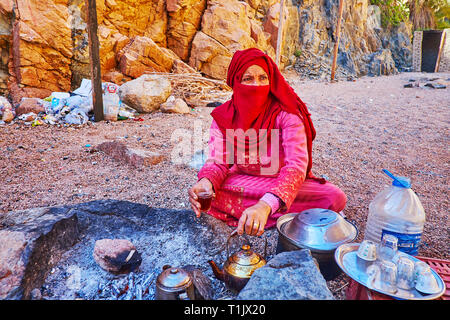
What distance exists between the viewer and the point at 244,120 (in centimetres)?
226

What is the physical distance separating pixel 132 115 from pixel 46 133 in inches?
70.7

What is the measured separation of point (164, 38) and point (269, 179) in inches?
400

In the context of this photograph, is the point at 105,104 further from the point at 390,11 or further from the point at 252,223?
the point at 390,11

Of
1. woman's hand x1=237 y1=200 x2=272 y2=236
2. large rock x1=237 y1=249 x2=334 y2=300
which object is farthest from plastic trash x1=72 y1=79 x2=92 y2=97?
large rock x1=237 y1=249 x2=334 y2=300

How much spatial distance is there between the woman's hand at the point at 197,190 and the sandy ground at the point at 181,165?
801 millimetres

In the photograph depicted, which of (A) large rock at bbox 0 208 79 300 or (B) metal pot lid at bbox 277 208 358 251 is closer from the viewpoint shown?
(A) large rock at bbox 0 208 79 300

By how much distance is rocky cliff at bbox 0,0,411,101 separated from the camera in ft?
23.7

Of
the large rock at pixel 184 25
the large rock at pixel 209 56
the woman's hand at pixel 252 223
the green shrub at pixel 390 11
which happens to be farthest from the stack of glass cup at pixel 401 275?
the green shrub at pixel 390 11

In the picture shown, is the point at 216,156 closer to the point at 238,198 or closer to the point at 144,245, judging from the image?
the point at 238,198

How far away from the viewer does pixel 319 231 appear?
161 cm

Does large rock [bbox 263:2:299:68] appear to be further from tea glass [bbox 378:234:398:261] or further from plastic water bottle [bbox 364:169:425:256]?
tea glass [bbox 378:234:398:261]

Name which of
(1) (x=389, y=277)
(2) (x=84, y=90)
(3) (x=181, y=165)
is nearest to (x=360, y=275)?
(1) (x=389, y=277)

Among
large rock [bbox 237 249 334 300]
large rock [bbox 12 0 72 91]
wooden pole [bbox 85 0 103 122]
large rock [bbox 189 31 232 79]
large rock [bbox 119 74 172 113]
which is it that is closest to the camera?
large rock [bbox 237 249 334 300]

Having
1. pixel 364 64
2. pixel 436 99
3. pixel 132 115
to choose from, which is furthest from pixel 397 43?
pixel 132 115
